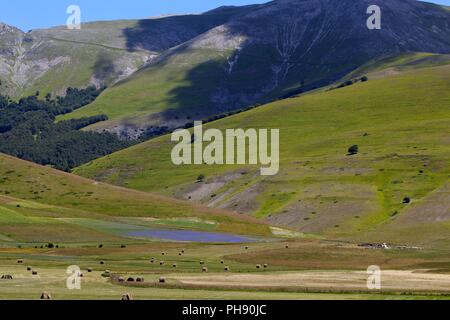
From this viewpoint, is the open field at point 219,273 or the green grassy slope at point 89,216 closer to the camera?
the open field at point 219,273

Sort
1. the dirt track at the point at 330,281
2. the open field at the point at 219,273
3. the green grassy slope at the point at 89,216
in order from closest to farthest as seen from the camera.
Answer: the open field at the point at 219,273
the dirt track at the point at 330,281
the green grassy slope at the point at 89,216

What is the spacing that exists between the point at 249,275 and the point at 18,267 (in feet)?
75.7

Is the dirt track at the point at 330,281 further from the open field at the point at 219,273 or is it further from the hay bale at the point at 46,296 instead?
the hay bale at the point at 46,296

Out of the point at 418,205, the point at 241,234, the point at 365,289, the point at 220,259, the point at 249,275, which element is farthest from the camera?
the point at 418,205

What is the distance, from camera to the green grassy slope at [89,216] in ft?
482

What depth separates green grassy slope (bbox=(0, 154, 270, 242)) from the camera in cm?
14700

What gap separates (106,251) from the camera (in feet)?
408

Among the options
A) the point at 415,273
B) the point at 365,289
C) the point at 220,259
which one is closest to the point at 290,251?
the point at 220,259

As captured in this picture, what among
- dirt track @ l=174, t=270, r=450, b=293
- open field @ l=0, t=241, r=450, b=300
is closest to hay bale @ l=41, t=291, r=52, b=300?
open field @ l=0, t=241, r=450, b=300

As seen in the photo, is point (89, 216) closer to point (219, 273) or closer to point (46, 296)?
point (219, 273)

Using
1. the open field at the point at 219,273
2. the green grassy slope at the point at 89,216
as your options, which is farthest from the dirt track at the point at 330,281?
the green grassy slope at the point at 89,216

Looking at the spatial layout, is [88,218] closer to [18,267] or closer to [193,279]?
[18,267]

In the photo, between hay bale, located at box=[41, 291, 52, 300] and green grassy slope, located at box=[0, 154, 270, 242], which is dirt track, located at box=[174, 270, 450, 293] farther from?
green grassy slope, located at box=[0, 154, 270, 242]
